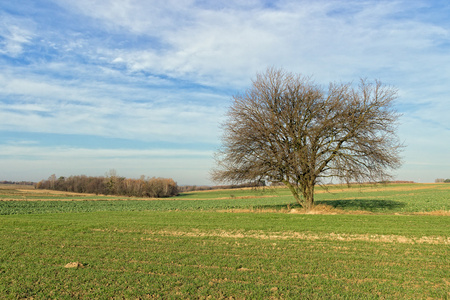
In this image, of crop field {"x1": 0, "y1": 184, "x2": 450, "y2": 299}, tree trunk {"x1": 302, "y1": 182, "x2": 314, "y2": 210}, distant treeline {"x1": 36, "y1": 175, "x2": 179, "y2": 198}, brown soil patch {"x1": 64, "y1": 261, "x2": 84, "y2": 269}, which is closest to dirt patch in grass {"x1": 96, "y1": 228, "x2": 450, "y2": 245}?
crop field {"x1": 0, "y1": 184, "x2": 450, "y2": 299}

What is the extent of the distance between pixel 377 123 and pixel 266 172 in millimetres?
9401

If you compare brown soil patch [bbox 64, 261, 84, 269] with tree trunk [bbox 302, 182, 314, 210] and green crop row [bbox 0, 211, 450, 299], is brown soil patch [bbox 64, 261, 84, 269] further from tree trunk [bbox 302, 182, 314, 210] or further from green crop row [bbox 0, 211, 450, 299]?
tree trunk [bbox 302, 182, 314, 210]

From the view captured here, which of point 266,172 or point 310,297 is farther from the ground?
point 266,172

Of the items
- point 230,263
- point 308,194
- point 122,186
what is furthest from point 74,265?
point 122,186

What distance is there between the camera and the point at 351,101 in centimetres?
2436

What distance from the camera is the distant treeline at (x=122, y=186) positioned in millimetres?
99062

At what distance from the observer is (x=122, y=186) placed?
10119 cm

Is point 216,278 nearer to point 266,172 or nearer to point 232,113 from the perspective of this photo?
point 266,172

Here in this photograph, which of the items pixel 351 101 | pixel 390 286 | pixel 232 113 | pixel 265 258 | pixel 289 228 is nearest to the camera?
pixel 390 286

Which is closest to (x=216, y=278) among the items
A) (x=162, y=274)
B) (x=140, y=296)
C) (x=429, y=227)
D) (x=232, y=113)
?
(x=162, y=274)

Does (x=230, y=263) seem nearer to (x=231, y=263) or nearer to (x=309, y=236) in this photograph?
(x=231, y=263)

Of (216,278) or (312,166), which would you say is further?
(312,166)

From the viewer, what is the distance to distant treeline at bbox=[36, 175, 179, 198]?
99.1 meters

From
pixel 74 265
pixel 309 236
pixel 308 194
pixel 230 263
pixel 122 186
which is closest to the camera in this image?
pixel 74 265
